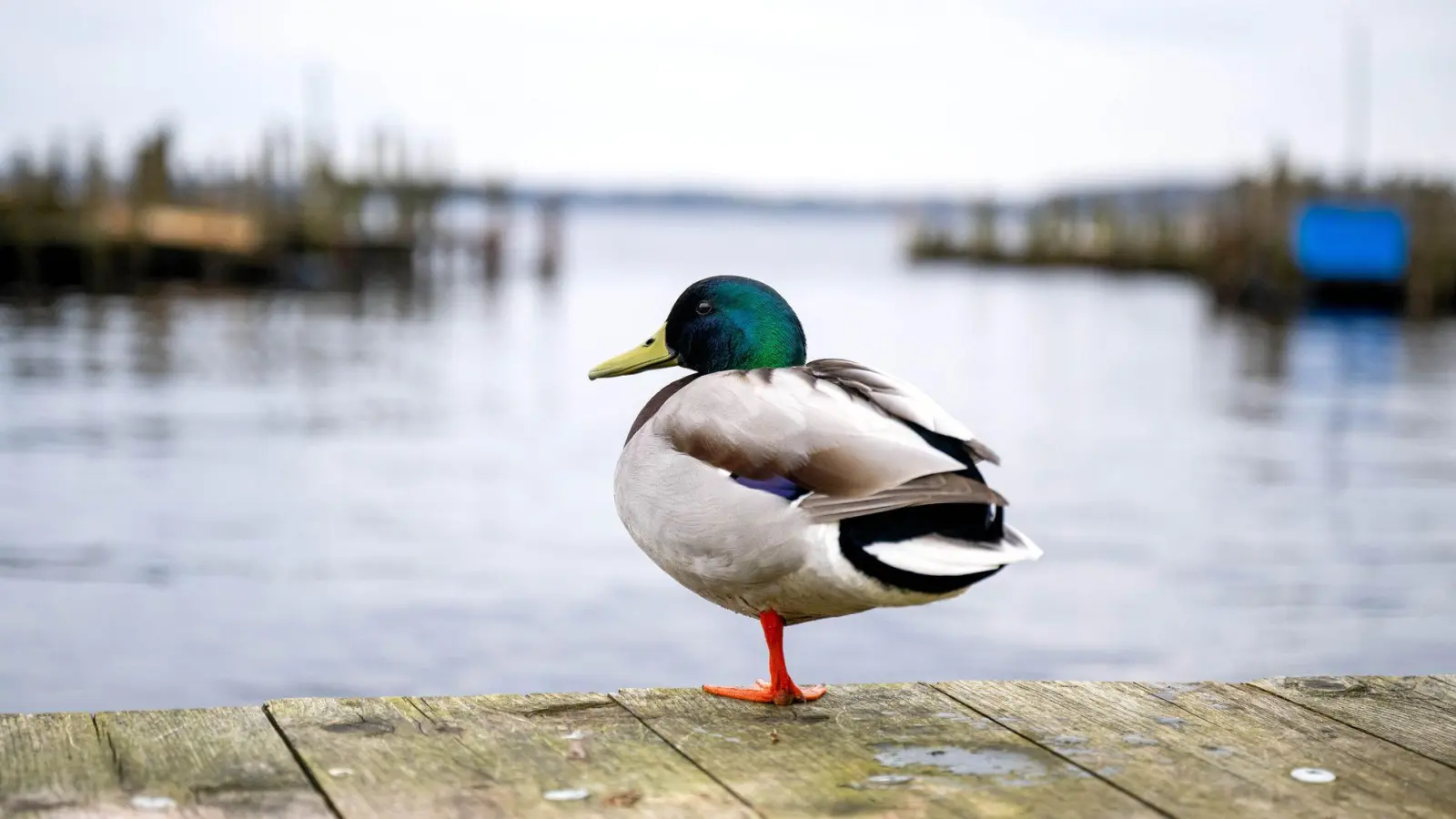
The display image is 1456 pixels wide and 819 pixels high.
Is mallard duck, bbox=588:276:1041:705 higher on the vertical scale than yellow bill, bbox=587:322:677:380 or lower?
lower

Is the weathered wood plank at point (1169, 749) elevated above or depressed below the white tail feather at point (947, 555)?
below

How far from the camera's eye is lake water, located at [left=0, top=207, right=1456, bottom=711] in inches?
309

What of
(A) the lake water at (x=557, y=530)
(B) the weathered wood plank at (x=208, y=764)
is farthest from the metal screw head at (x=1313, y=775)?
(A) the lake water at (x=557, y=530)

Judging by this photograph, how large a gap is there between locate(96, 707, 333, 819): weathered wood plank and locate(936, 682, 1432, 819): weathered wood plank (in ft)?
3.50

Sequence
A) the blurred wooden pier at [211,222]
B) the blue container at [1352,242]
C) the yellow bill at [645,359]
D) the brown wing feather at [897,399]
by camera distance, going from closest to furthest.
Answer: the brown wing feather at [897,399]
the yellow bill at [645,359]
the blue container at [1352,242]
the blurred wooden pier at [211,222]

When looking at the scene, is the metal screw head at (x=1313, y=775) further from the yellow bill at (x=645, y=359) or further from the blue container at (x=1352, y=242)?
the blue container at (x=1352, y=242)

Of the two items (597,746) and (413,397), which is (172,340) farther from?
(597,746)

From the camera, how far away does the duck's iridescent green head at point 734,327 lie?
10.5 feet

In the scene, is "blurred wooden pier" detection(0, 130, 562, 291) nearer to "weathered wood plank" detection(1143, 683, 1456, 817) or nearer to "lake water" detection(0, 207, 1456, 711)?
"lake water" detection(0, 207, 1456, 711)

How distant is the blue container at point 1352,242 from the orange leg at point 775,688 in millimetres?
32991

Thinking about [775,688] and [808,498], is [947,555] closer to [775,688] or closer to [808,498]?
[808,498]

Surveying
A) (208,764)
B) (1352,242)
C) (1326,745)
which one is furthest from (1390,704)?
(1352,242)

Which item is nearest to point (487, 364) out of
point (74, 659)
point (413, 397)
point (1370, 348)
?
point (413, 397)

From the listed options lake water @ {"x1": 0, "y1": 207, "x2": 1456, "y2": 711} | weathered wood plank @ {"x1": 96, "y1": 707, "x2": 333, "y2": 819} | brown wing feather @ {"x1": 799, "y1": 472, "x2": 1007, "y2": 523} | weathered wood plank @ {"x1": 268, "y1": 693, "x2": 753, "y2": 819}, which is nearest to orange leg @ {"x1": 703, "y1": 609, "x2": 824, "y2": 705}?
weathered wood plank @ {"x1": 268, "y1": 693, "x2": 753, "y2": 819}
